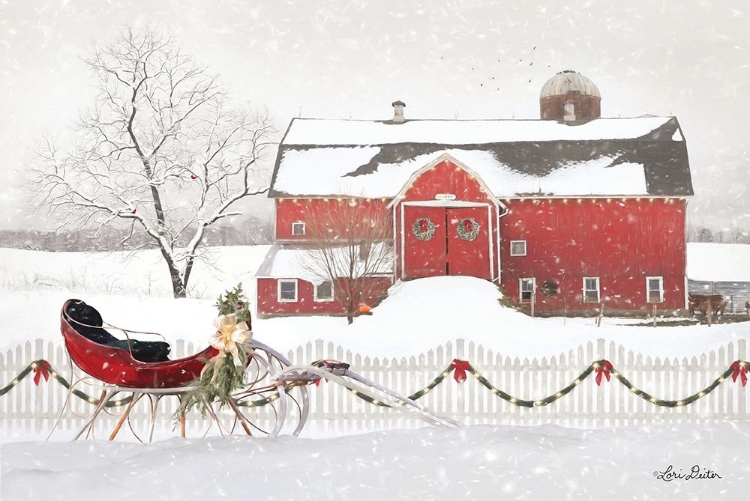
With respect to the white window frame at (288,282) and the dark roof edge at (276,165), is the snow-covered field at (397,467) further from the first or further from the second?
the dark roof edge at (276,165)

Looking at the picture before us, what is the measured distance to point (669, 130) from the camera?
22.5 m

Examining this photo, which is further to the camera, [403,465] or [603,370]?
[603,370]

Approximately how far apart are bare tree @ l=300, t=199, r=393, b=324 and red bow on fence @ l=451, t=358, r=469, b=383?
28.3ft

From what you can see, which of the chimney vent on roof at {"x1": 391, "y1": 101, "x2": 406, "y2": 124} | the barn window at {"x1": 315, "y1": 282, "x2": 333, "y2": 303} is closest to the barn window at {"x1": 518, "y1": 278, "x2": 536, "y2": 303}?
the barn window at {"x1": 315, "y1": 282, "x2": 333, "y2": 303}

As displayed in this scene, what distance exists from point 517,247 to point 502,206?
1.76 metres

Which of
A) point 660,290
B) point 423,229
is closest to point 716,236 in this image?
point 660,290

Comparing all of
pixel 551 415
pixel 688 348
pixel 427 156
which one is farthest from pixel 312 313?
pixel 551 415

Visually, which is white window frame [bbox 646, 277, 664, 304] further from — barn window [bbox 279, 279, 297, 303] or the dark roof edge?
the dark roof edge

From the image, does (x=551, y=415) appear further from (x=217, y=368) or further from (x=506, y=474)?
(x=217, y=368)

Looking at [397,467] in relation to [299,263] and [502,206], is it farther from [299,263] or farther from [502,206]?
[502,206]

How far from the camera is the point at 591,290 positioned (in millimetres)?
20578

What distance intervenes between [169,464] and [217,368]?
2.45ft

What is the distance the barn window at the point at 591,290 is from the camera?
20.5 m

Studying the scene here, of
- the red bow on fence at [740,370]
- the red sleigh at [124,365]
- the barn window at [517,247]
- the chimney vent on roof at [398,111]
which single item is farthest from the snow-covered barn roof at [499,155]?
Result: the red sleigh at [124,365]
